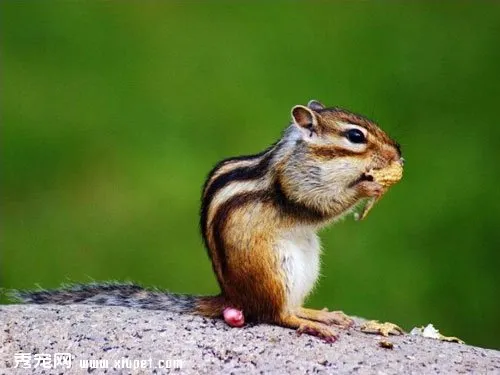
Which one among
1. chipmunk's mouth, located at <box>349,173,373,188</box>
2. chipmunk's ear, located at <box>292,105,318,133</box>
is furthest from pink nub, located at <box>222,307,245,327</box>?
chipmunk's ear, located at <box>292,105,318,133</box>

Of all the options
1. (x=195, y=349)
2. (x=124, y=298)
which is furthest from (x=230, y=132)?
(x=195, y=349)

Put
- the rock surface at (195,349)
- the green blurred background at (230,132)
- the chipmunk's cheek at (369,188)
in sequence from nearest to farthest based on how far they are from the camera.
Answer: the rock surface at (195,349) < the chipmunk's cheek at (369,188) < the green blurred background at (230,132)

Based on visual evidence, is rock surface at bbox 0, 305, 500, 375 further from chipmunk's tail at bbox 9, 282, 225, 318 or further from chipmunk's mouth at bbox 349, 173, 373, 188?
Answer: chipmunk's mouth at bbox 349, 173, 373, 188

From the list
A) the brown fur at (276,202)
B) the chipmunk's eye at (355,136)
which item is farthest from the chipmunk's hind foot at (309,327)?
the chipmunk's eye at (355,136)

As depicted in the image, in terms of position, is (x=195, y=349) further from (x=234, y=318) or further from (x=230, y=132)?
(x=230, y=132)

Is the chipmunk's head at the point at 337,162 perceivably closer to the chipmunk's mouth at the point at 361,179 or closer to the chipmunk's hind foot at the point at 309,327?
the chipmunk's mouth at the point at 361,179

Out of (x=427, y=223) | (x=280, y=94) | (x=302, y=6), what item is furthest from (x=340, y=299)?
(x=302, y=6)

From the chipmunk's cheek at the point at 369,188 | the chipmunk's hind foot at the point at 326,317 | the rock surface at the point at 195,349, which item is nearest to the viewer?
the rock surface at the point at 195,349
